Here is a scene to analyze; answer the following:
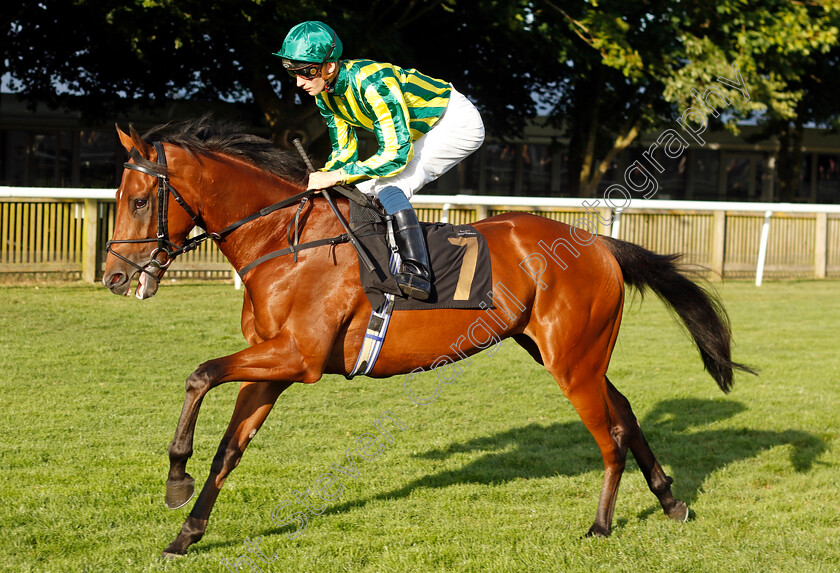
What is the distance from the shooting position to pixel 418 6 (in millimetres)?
16734

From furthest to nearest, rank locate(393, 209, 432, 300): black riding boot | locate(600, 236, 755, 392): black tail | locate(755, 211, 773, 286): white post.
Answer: locate(755, 211, 773, 286): white post → locate(600, 236, 755, 392): black tail → locate(393, 209, 432, 300): black riding boot

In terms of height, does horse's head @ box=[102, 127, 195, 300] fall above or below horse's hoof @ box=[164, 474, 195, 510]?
above

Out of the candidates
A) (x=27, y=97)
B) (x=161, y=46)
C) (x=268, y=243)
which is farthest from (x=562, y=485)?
(x=27, y=97)

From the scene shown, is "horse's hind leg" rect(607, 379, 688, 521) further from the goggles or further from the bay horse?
the goggles

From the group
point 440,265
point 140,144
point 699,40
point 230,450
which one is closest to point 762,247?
point 699,40

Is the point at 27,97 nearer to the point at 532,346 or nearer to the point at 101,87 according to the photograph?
the point at 101,87

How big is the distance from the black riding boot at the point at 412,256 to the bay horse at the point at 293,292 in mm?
171

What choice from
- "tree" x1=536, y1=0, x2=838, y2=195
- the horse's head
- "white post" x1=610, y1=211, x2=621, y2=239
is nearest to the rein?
the horse's head

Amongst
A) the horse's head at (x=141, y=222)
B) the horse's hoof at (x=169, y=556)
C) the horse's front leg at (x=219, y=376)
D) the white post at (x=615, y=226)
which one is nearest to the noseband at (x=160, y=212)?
the horse's head at (x=141, y=222)

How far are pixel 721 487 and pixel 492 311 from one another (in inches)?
77.3

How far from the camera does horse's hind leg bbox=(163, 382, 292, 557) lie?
3.85 meters

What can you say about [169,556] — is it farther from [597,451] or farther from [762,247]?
[762,247]

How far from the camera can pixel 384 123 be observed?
3975 mm

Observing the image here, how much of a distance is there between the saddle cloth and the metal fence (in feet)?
20.8
